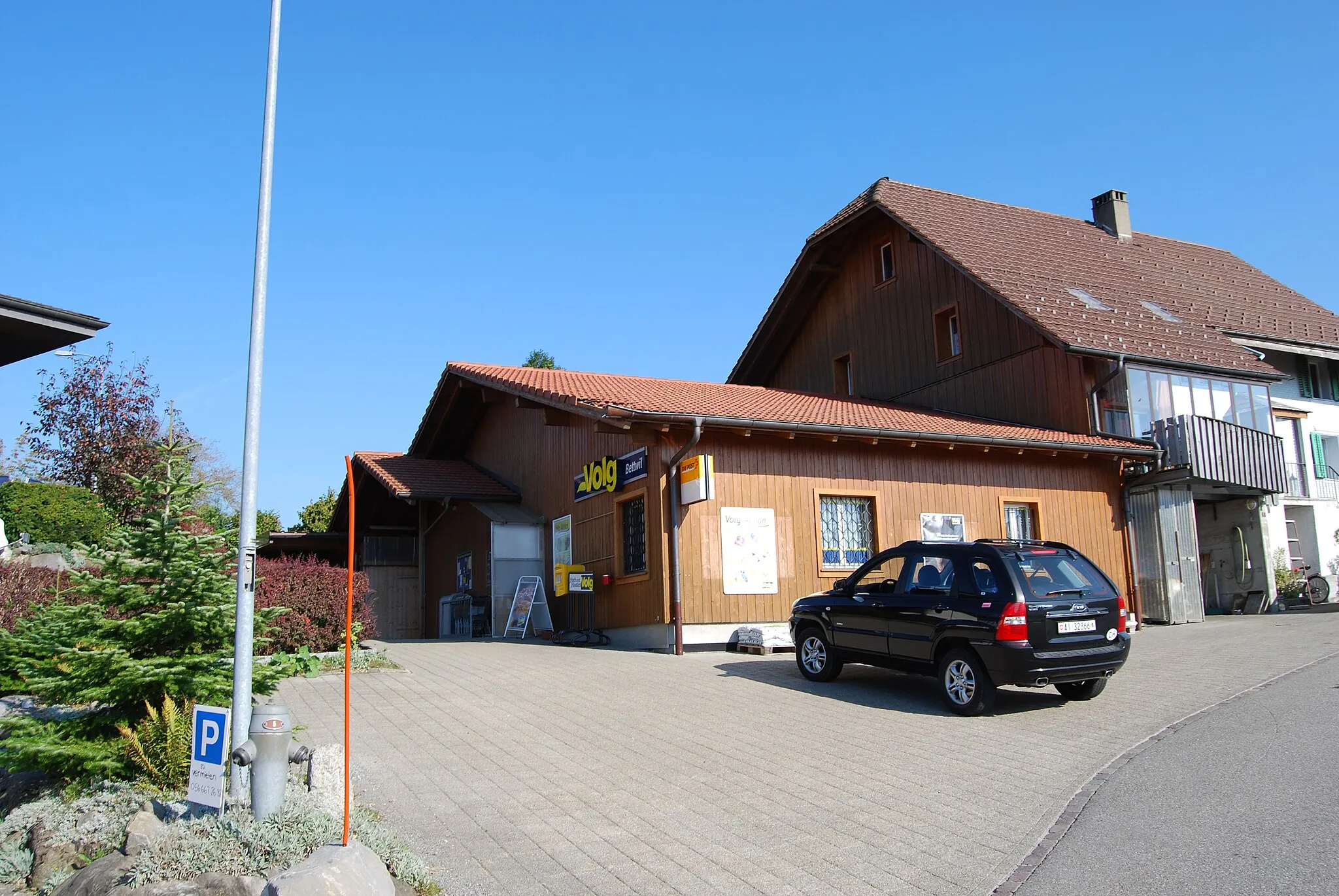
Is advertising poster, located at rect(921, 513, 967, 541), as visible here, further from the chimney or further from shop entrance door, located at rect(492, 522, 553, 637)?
the chimney

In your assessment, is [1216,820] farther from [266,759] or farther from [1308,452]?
[1308,452]

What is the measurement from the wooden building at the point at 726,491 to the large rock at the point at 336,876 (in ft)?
32.5

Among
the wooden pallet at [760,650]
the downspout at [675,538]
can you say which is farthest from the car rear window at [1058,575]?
the downspout at [675,538]

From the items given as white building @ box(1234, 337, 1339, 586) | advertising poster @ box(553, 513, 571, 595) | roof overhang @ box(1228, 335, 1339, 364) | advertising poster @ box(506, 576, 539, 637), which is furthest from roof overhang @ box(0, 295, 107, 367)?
roof overhang @ box(1228, 335, 1339, 364)

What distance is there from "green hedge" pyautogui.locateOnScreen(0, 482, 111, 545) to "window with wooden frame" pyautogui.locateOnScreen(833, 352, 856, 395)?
17.4 meters

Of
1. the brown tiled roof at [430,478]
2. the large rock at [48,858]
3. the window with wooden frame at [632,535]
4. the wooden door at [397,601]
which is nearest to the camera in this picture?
the large rock at [48,858]

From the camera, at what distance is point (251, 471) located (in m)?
6.73

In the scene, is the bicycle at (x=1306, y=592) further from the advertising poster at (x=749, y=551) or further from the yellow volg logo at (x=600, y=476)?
the yellow volg logo at (x=600, y=476)

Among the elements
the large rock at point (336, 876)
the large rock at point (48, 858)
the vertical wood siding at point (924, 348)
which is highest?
the vertical wood siding at point (924, 348)

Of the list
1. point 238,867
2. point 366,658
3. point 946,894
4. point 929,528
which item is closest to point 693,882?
point 946,894

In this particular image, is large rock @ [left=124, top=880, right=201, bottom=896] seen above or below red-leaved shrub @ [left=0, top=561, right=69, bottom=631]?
below

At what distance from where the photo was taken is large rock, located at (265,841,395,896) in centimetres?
511

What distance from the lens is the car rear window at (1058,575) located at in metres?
10.3

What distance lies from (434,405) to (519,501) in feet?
13.7
